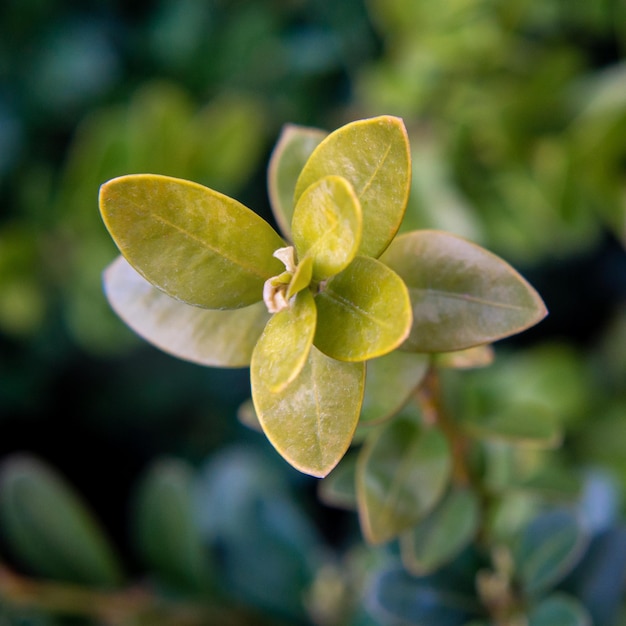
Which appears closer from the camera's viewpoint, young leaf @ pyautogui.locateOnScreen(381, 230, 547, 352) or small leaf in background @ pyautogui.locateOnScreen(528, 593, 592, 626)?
young leaf @ pyautogui.locateOnScreen(381, 230, 547, 352)

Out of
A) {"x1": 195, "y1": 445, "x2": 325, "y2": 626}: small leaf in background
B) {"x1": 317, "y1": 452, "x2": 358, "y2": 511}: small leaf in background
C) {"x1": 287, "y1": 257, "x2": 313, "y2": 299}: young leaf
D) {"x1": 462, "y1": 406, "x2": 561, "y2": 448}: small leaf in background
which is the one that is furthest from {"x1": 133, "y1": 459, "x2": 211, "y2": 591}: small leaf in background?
{"x1": 287, "y1": 257, "x2": 313, "y2": 299}: young leaf

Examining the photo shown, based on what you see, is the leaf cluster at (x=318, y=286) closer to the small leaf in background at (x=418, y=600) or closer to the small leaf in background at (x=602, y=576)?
the small leaf in background at (x=418, y=600)

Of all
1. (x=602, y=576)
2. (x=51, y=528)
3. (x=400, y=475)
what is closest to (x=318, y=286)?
(x=400, y=475)

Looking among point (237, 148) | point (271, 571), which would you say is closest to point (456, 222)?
point (237, 148)

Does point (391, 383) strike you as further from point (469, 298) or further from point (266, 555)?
point (266, 555)

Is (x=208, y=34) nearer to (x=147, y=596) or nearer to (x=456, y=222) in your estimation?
(x=456, y=222)

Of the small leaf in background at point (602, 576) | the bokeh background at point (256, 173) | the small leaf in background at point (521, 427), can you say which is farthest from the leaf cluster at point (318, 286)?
the bokeh background at point (256, 173)

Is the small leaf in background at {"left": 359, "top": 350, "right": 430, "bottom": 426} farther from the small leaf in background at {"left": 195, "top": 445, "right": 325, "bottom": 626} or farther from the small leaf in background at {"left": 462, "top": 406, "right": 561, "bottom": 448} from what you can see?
the small leaf in background at {"left": 195, "top": 445, "right": 325, "bottom": 626}
